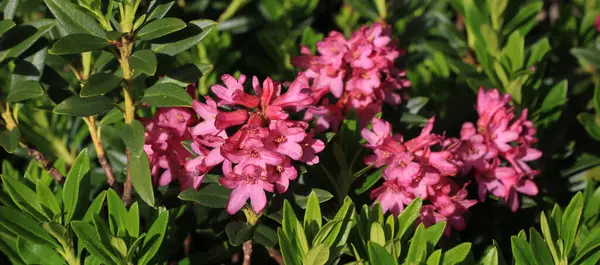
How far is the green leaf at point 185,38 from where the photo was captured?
189 cm

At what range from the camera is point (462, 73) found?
8.83 ft

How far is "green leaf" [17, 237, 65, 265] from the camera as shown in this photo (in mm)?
1793

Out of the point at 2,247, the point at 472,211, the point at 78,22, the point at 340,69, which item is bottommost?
the point at 472,211

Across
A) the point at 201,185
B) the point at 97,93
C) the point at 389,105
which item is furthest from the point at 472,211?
the point at 97,93

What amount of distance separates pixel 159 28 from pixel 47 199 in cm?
50

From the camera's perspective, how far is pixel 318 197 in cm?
182

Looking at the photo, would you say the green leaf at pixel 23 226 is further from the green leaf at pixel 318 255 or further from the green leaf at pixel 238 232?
the green leaf at pixel 318 255

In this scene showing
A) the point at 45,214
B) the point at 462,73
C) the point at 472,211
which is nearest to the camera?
the point at 45,214

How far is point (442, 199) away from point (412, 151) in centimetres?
15

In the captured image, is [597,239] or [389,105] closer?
[597,239]

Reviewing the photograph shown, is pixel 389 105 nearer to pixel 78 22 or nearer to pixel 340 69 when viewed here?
pixel 340 69

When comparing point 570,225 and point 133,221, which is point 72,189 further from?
point 570,225

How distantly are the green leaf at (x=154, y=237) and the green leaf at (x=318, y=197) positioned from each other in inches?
13.4

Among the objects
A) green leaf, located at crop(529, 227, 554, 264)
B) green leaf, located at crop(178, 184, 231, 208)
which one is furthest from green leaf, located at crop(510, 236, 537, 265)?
green leaf, located at crop(178, 184, 231, 208)
